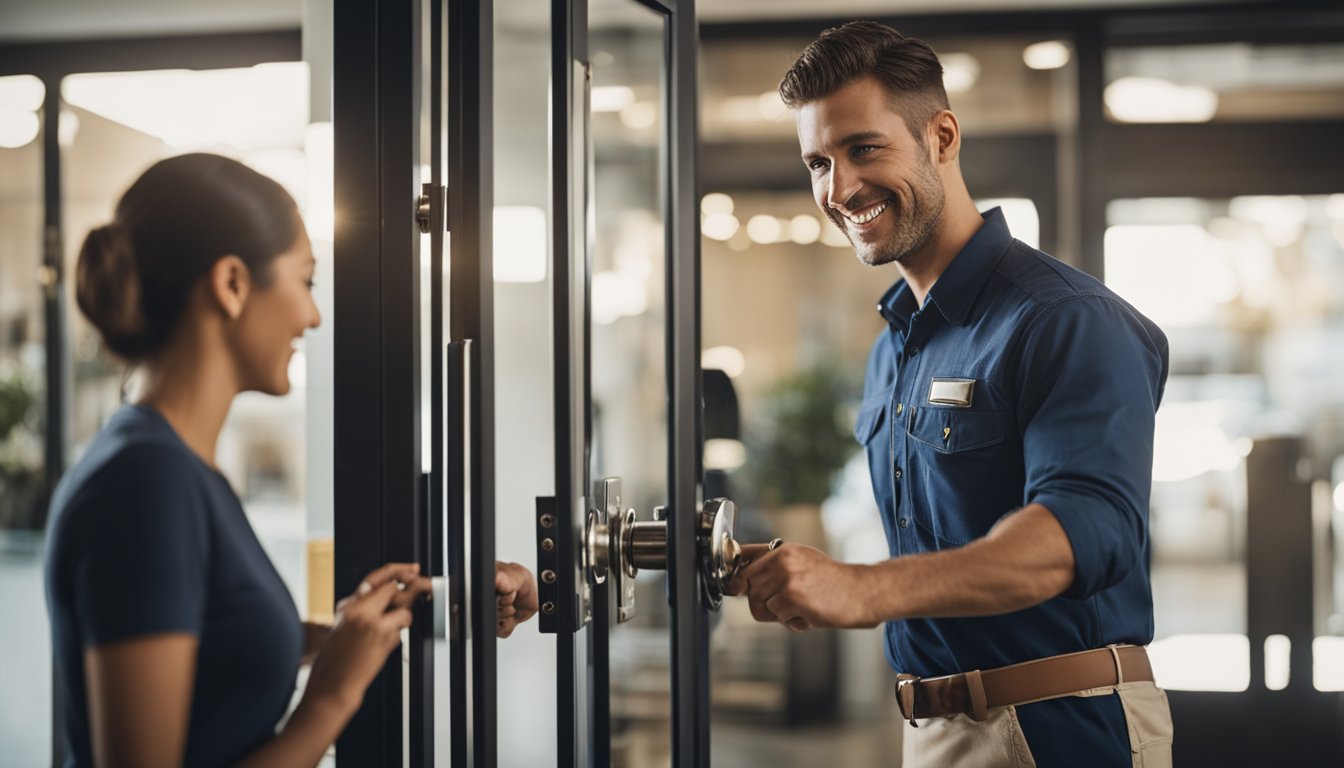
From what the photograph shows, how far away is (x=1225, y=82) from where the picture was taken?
328cm

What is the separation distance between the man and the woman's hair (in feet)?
2.06

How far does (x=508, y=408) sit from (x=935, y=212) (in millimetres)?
705

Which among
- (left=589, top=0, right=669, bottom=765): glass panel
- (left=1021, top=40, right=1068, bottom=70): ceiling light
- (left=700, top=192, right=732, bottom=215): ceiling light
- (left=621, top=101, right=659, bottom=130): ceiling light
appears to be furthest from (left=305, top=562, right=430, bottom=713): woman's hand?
(left=1021, top=40, right=1068, bottom=70): ceiling light

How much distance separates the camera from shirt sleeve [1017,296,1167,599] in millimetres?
1113

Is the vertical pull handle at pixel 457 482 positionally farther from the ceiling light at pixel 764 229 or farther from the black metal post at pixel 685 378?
the ceiling light at pixel 764 229

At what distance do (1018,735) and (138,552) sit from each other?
1027 millimetres

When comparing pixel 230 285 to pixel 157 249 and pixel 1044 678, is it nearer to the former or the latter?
pixel 157 249

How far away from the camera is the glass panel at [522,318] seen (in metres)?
1.40

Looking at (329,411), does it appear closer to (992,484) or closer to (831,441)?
(992,484)

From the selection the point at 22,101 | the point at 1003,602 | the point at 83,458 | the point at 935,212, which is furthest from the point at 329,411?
the point at 935,212

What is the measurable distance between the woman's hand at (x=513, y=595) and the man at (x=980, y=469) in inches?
9.6

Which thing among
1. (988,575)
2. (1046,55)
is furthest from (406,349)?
(1046,55)

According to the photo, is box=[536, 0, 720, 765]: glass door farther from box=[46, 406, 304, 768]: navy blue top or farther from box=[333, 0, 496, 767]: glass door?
box=[46, 406, 304, 768]: navy blue top

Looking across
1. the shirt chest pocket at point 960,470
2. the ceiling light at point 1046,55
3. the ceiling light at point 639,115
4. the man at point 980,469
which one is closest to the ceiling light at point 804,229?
the ceiling light at point 1046,55
